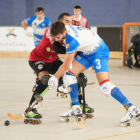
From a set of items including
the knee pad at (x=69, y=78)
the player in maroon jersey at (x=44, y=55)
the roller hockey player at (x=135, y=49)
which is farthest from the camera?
the roller hockey player at (x=135, y=49)

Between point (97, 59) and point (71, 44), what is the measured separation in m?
0.45

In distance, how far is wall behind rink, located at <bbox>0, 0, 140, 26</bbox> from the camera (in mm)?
16375

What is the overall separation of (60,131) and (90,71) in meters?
6.11

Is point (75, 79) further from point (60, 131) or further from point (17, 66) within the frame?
point (17, 66)

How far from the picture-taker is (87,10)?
17.1 m

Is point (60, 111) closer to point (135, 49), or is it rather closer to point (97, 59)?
point (97, 59)

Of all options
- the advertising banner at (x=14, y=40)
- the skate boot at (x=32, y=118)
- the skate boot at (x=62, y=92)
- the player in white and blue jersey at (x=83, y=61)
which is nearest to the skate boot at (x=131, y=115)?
the player in white and blue jersey at (x=83, y=61)

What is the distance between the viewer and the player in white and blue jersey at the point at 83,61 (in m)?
4.36

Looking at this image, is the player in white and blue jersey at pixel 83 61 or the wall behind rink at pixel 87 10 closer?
the player in white and blue jersey at pixel 83 61

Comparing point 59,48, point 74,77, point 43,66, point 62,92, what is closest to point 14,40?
point 62,92

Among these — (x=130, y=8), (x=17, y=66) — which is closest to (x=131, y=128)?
(x=17, y=66)

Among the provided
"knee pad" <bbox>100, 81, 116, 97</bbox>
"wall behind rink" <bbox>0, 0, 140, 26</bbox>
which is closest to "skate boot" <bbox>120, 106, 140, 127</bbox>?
"knee pad" <bbox>100, 81, 116, 97</bbox>

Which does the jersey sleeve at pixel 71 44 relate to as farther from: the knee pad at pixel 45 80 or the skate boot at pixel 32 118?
the skate boot at pixel 32 118

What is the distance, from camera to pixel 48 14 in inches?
700
